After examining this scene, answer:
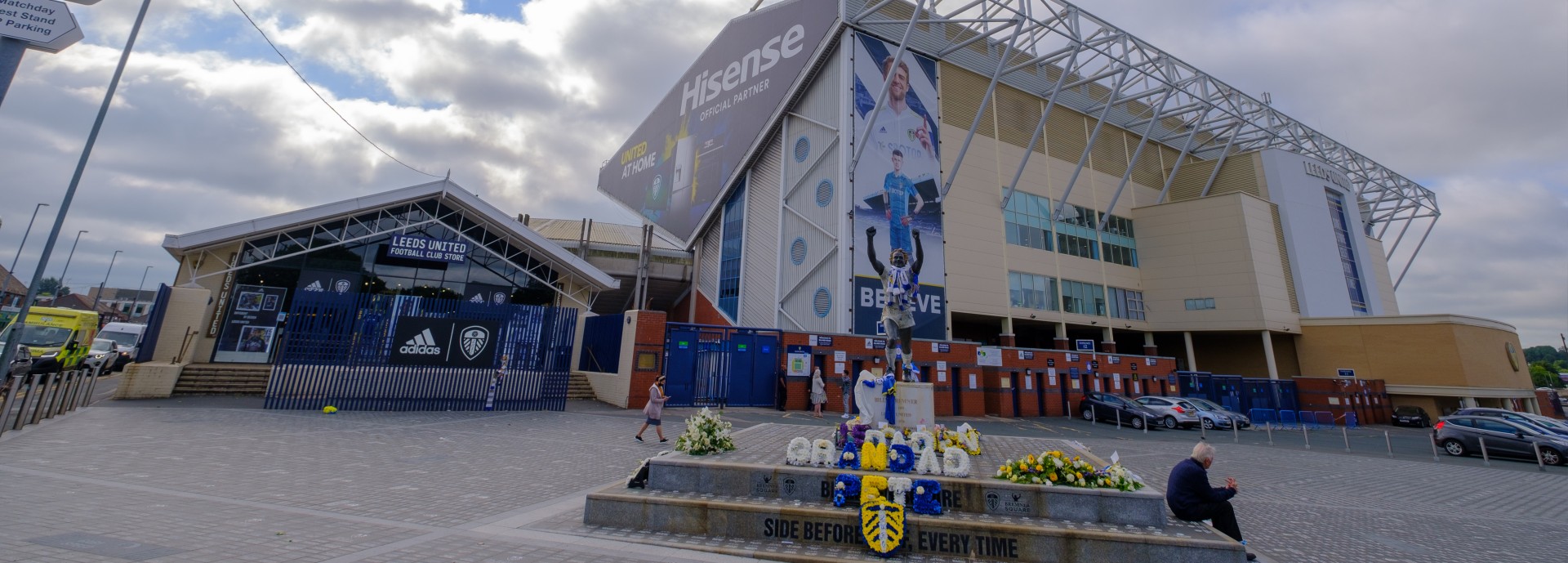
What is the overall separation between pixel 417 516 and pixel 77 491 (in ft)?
13.3

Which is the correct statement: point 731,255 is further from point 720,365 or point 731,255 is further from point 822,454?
point 822,454

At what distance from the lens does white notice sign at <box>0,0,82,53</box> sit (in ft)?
24.6

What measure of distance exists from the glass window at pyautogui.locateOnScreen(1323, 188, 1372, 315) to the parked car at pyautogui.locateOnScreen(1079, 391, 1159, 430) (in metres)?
32.6

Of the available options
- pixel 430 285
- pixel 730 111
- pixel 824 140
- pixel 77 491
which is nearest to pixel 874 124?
pixel 824 140

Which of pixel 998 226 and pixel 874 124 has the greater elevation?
pixel 874 124

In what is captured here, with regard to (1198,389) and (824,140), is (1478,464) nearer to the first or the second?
(1198,389)

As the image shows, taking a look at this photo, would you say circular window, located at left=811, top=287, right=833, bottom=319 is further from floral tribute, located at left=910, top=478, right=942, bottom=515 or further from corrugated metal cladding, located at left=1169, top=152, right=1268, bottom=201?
corrugated metal cladding, located at left=1169, top=152, right=1268, bottom=201

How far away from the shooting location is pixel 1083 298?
37844mm

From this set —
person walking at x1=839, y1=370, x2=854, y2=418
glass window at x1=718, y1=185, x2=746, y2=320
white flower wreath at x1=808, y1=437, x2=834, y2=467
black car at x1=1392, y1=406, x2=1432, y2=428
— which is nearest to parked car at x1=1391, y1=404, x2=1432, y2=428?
black car at x1=1392, y1=406, x2=1432, y2=428

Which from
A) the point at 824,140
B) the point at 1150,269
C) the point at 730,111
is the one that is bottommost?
the point at 1150,269

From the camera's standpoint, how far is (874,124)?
2881 centimetres

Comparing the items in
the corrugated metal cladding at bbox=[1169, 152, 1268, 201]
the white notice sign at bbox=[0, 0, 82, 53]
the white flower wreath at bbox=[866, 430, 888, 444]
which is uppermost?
the corrugated metal cladding at bbox=[1169, 152, 1268, 201]

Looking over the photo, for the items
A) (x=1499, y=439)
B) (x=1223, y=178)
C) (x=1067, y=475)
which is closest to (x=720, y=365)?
(x=1067, y=475)

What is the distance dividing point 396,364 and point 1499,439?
107 feet
